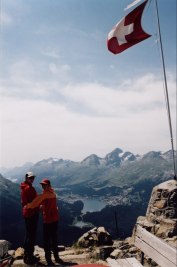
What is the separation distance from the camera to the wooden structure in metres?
6.15

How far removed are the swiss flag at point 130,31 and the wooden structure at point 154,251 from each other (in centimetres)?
736

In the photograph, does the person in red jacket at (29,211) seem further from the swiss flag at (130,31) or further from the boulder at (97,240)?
the swiss flag at (130,31)

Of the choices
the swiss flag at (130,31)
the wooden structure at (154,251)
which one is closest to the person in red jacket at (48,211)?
the wooden structure at (154,251)

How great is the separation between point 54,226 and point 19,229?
13493 centimetres

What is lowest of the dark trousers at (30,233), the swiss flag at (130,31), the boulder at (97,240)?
the boulder at (97,240)

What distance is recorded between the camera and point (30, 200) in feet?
35.4

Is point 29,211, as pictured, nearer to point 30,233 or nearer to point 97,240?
point 30,233

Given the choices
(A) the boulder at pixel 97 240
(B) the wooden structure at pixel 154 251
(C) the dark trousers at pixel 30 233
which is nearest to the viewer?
(B) the wooden structure at pixel 154 251

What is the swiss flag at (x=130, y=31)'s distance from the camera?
Answer: 12.5 m

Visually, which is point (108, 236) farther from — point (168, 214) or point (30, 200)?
point (30, 200)

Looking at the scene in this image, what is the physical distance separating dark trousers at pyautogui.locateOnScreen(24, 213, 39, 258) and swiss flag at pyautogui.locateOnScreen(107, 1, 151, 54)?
712cm

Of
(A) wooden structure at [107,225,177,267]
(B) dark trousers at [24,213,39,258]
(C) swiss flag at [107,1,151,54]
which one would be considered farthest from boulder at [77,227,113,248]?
(C) swiss flag at [107,1,151,54]

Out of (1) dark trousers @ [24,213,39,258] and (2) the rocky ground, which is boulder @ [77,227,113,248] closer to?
(2) the rocky ground

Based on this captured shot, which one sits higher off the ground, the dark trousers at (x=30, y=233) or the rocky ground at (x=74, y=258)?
the dark trousers at (x=30, y=233)
